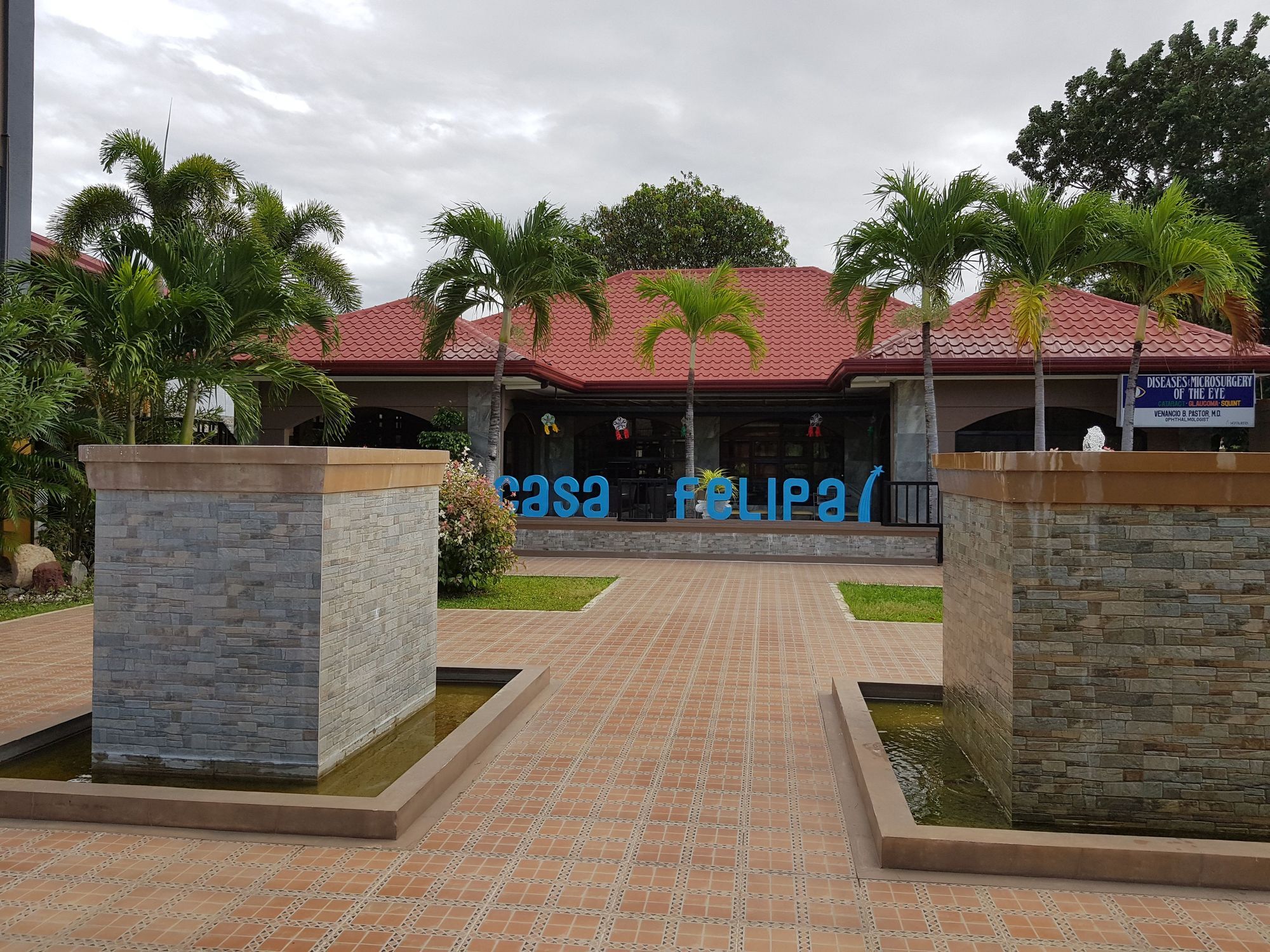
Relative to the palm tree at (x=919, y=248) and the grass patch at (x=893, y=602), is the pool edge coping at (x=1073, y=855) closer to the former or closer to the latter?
the grass patch at (x=893, y=602)

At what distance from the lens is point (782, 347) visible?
23.0 metres

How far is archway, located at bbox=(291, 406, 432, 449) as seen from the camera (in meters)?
22.0

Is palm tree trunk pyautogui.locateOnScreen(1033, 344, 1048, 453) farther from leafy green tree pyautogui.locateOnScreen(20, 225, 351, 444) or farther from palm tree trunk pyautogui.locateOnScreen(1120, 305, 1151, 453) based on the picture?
leafy green tree pyautogui.locateOnScreen(20, 225, 351, 444)

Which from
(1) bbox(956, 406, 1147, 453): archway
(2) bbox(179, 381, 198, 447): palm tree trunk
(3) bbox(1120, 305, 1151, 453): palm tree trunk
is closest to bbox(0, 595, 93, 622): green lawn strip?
(2) bbox(179, 381, 198, 447): palm tree trunk

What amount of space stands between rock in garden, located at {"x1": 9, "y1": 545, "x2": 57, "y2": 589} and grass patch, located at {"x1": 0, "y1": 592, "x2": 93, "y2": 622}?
0.49 m

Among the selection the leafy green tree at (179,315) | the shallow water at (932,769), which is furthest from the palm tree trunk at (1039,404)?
the leafy green tree at (179,315)

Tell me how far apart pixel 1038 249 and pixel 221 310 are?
11423 millimetres

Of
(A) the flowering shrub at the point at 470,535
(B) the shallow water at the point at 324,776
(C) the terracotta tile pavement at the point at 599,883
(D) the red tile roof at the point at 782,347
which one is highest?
(D) the red tile roof at the point at 782,347

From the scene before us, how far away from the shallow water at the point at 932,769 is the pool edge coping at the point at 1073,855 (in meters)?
0.43

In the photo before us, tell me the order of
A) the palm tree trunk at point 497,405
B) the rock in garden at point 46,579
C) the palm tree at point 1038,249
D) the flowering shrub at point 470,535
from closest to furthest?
the rock in garden at point 46,579, the flowering shrub at point 470,535, the palm tree at point 1038,249, the palm tree trunk at point 497,405

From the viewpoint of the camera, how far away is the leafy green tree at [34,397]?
398 inches

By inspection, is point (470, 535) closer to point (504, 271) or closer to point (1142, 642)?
point (504, 271)

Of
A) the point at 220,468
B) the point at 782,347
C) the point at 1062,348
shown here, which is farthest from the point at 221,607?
the point at 782,347

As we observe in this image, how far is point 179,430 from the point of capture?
1301cm
